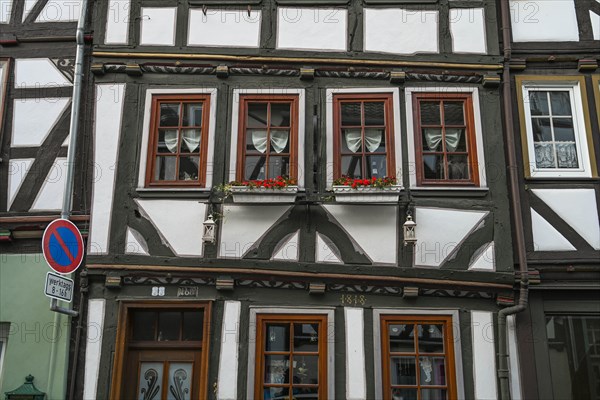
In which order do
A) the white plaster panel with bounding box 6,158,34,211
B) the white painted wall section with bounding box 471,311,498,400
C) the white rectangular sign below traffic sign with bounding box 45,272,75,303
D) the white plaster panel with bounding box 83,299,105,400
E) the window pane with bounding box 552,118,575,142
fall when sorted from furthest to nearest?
the window pane with bounding box 552,118,575,142 → the white plaster panel with bounding box 6,158,34,211 → the white plaster panel with bounding box 83,299,105,400 → the white painted wall section with bounding box 471,311,498,400 → the white rectangular sign below traffic sign with bounding box 45,272,75,303

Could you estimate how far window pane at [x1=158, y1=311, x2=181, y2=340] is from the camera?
31.4 ft

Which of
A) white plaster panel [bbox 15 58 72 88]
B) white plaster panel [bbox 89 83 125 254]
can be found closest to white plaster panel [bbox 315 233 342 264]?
white plaster panel [bbox 89 83 125 254]

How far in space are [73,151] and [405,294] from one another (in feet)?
15.9

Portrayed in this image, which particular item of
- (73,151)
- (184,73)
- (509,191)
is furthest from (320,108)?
(73,151)

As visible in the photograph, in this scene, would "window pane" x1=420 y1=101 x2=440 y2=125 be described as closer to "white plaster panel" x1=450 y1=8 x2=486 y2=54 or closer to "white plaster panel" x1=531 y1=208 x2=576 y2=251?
"white plaster panel" x1=450 y1=8 x2=486 y2=54

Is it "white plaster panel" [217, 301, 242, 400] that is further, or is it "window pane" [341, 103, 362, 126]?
"window pane" [341, 103, 362, 126]

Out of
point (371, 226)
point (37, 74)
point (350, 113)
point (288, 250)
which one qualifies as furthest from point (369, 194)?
point (37, 74)

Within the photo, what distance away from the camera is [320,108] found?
10.1 metres

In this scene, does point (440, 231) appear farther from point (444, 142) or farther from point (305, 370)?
point (305, 370)

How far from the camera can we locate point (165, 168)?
10.0 m

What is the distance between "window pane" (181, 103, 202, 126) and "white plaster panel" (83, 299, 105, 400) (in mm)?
2688

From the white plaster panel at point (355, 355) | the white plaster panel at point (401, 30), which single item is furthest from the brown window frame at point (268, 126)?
the white plaster panel at point (355, 355)

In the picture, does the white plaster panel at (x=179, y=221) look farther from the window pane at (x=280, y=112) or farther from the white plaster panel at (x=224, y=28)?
the white plaster panel at (x=224, y=28)

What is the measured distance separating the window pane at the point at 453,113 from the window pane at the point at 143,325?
15.7ft
